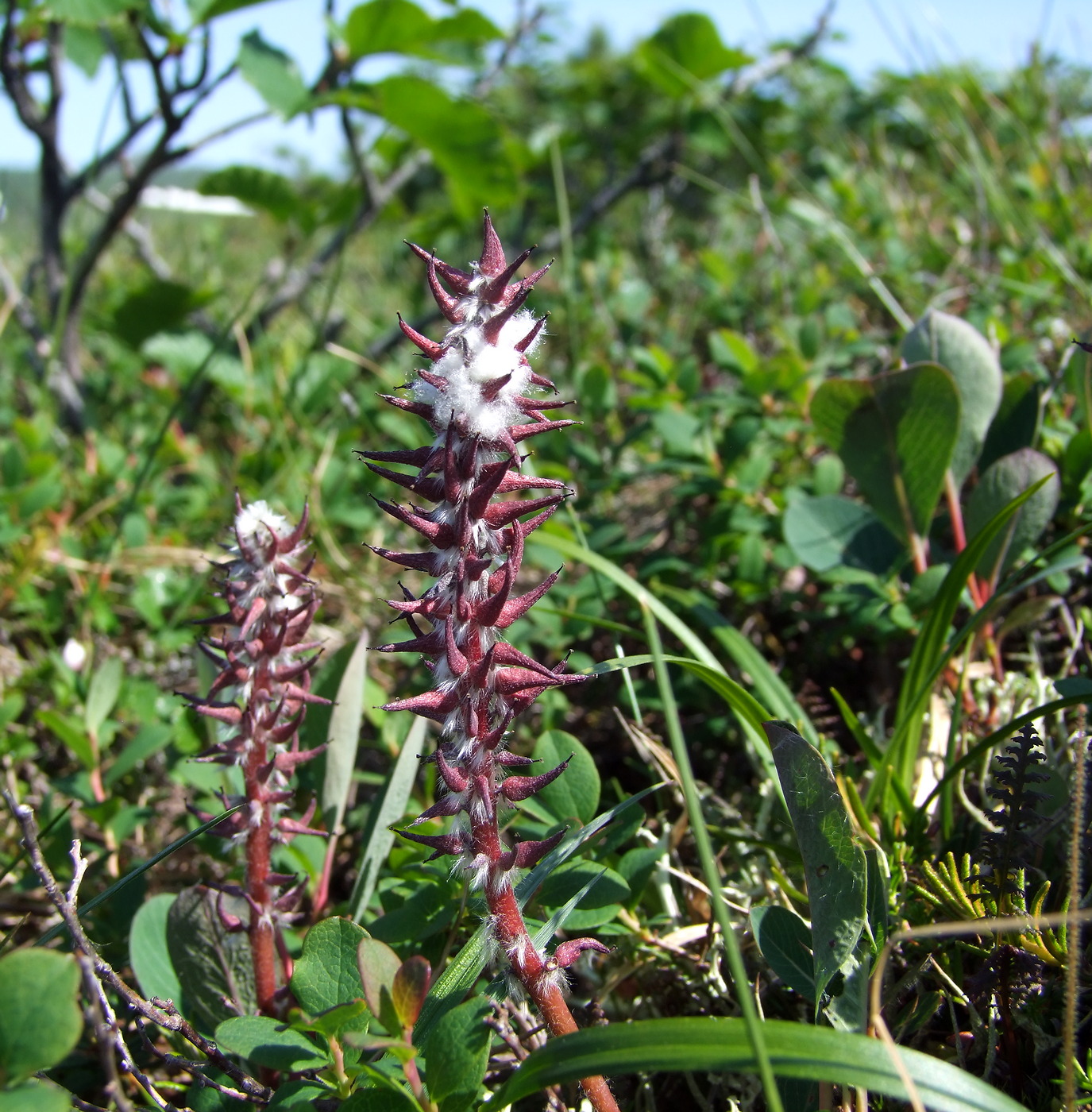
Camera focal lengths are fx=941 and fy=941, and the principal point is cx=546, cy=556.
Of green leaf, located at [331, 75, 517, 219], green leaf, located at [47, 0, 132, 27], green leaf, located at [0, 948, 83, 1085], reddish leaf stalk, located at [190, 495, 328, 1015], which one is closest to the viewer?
green leaf, located at [0, 948, 83, 1085]

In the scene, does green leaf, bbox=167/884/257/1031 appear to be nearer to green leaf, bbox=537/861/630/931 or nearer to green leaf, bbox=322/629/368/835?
green leaf, bbox=322/629/368/835

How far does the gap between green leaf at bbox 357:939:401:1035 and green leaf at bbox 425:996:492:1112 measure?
6 centimetres

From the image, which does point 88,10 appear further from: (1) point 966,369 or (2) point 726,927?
(2) point 726,927

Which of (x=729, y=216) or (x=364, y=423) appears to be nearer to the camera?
(x=364, y=423)

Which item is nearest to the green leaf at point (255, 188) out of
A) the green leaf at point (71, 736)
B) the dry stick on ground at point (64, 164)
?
the dry stick on ground at point (64, 164)

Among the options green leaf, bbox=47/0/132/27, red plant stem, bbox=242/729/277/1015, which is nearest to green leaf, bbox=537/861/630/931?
red plant stem, bbox=242/729/277/1015

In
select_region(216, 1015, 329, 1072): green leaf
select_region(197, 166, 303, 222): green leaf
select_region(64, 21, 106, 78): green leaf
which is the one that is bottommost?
select_region(216, 1015, 329, 1072): green leaf

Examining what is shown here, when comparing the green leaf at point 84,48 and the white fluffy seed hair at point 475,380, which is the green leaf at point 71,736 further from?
the green leaf at point 84,48

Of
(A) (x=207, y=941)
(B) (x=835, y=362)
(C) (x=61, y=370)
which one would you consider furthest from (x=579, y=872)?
(C) (x=61, y=370)

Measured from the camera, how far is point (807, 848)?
4.22 feet

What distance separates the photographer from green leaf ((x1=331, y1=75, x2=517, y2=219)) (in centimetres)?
323

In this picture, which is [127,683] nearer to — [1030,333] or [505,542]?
[505,542]

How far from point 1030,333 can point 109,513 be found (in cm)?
312

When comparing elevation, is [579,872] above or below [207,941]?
above
